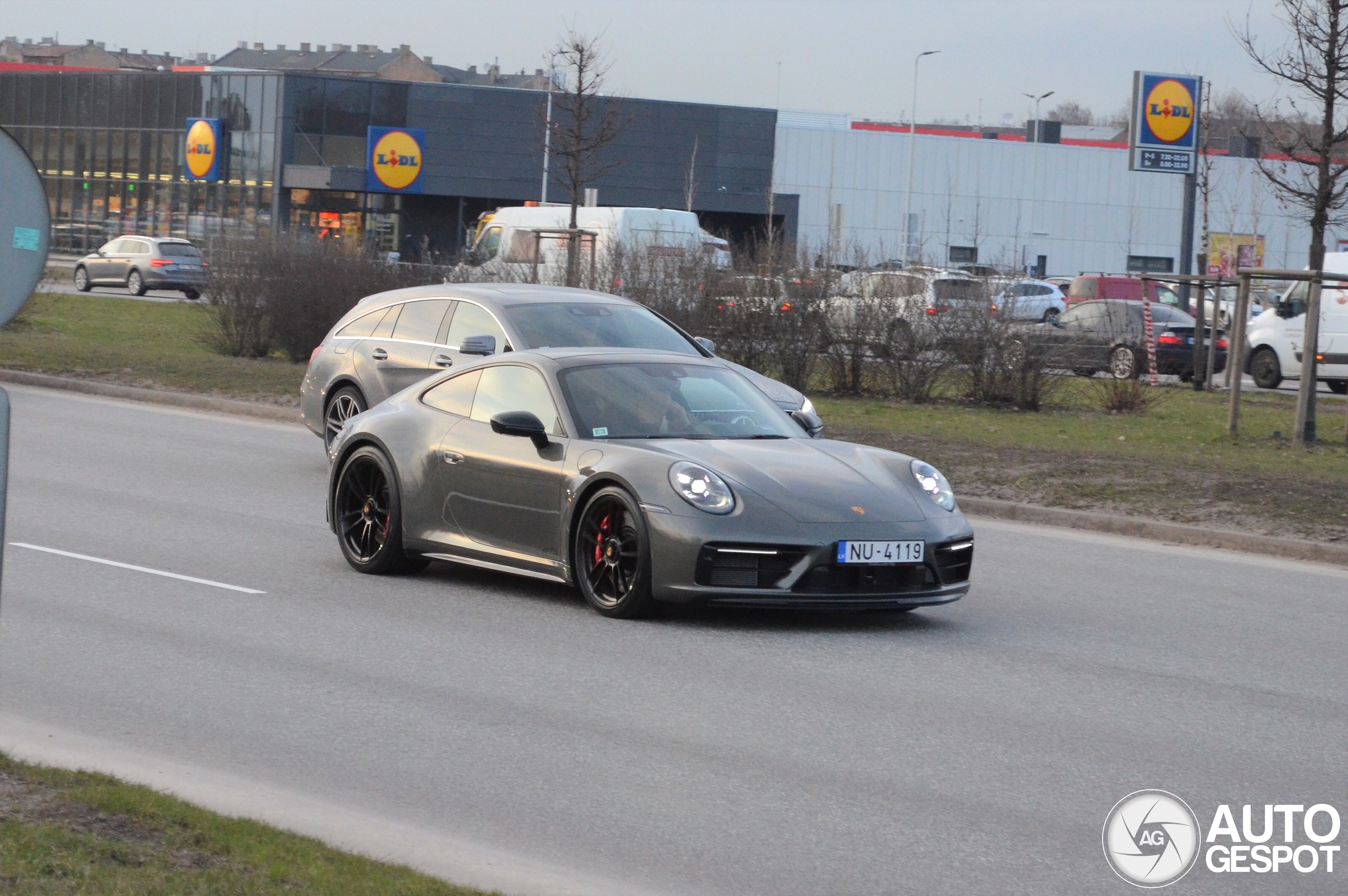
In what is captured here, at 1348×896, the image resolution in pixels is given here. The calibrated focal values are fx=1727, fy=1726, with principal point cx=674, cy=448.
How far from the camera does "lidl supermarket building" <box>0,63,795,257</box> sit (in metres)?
68.3

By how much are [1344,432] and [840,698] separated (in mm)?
14681

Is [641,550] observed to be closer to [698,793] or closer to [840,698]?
[840,698]

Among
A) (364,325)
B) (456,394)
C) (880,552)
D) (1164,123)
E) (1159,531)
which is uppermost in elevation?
(1164,123)

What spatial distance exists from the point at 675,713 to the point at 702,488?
5.81ft

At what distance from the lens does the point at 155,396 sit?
21422 mm

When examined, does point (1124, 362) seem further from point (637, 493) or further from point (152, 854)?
point (152, 854)

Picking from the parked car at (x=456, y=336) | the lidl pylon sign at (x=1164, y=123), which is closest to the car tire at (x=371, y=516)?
the parked car at (x=456, y=336)

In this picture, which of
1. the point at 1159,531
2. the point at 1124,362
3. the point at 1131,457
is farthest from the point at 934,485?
the point at 1124,362

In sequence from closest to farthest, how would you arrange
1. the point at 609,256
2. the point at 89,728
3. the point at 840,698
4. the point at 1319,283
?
the point at 89,728 < the point at 840,698 < the point at 1319,283 < the point at 609,256

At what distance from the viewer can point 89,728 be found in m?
6.44

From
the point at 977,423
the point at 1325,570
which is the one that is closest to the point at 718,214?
the point at 977,423

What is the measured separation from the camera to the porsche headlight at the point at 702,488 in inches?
328

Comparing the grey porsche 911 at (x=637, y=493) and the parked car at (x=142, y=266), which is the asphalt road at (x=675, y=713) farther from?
the parked car at (x=142, y=266)

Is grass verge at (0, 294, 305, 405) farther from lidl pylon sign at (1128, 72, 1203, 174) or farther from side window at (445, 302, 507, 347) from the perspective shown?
lidl pylon sign at (1128, 72, 1203, 174)
